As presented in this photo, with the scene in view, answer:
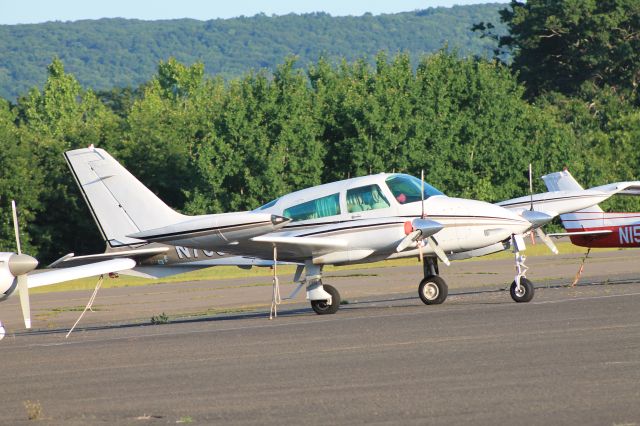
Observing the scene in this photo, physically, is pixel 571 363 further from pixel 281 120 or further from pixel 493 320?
pixel 281 120

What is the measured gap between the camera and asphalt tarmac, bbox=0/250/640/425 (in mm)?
10727

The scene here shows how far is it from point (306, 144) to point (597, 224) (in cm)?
3055

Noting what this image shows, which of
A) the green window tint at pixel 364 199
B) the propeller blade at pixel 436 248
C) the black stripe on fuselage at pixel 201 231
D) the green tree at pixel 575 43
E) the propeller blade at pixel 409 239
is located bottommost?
the propeller blade at pixel 436 248

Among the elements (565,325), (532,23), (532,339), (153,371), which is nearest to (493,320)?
(565,325)

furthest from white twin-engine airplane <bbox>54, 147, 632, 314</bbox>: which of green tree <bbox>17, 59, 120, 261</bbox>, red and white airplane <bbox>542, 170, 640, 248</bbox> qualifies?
green tree <bbox>17, 59, 120, 261</bbox>

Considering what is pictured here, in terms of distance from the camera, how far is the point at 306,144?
2368 inches

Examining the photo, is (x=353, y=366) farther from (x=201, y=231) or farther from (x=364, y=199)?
(x=364, y=199)

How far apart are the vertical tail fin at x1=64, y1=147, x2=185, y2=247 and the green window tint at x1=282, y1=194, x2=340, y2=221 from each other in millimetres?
2848

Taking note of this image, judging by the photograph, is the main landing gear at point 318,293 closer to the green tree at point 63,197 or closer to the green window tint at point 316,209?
the green window tint at point 316,209

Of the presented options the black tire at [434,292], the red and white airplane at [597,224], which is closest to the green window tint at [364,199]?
the black tire at [434,292]

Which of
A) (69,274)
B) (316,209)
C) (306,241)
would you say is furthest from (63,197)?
(69,274)

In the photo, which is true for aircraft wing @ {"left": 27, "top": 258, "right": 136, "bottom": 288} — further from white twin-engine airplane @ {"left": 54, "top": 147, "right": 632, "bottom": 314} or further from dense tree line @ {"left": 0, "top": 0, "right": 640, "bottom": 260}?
dense tree line @ {"left": 0, "top": 0, "right": 640, "bottom": 260}

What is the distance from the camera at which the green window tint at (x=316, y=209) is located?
2299 cm

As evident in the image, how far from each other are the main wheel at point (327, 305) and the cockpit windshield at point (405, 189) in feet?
7.05
